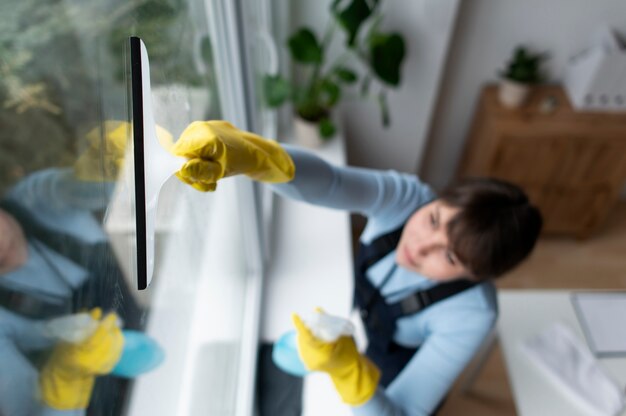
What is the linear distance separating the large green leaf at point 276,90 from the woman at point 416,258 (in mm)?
577

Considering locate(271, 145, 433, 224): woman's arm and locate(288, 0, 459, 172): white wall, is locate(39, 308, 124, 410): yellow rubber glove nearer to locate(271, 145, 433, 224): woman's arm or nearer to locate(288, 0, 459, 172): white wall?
locate(271, 145, 433, 224): woman's arm

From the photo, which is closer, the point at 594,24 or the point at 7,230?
the point at 7,230

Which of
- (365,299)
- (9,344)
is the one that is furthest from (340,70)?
(9,344)

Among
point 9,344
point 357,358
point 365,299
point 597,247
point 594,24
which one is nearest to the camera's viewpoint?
point 9,344

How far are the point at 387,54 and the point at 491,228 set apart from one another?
0.89 metres

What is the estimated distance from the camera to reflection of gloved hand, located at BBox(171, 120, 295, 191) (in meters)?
0.52

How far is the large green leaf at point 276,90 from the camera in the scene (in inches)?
56.4

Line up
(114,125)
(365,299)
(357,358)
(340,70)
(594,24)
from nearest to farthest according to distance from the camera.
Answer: (114,125)
(357,358)
(365,299)
(340,70)
(594,24)

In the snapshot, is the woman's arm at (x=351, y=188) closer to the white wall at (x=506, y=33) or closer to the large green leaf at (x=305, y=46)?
the large green leaf at (x=305, y=46)

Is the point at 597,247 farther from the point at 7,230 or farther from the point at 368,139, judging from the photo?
the point at 7,230

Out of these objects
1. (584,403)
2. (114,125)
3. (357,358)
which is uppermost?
(114,125)

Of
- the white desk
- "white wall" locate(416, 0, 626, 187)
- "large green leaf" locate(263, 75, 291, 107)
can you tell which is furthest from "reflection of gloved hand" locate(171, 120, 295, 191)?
"white wall" locate(416, 0, 626, 187)

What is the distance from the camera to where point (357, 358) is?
0.79 m

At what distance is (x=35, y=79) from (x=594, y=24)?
1973 millimetres
